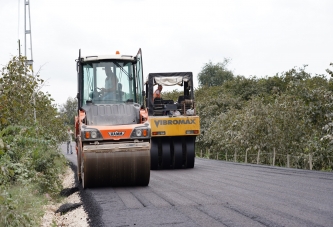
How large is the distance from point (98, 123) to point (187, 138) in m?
7.77

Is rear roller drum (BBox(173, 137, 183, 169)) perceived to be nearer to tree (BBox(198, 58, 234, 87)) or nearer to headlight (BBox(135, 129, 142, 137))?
headlight (BBox(135, 129, 142, 137))

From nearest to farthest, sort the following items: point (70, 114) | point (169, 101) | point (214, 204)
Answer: point (214, 204)
point (169, 101)
point (70, 114)

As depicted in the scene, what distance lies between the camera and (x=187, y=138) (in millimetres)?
19703

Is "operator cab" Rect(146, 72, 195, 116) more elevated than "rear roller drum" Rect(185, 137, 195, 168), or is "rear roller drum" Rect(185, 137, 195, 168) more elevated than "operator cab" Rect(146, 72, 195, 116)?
"operator cab" Rect(146, 72, 195, 116)

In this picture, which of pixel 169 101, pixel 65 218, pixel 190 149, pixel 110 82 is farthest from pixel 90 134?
pixel 169 101

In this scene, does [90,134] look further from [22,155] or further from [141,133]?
[22,155]

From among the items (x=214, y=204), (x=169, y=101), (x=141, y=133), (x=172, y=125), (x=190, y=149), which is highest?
(x=169, y=101)

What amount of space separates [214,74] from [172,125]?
8027 centimetres

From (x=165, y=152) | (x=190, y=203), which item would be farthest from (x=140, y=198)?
(x=165, y=152)

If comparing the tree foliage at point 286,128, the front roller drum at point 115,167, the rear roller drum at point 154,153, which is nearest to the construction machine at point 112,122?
the front roller drum at point 115,167

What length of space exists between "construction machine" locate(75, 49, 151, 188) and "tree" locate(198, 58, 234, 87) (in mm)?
84368

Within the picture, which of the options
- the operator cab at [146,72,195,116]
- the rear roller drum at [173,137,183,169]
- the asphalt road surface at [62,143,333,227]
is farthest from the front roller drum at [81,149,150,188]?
the operator cab at [146,72,195,116]

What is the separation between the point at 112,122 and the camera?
12.3 metres

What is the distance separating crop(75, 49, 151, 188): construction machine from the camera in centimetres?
1166
